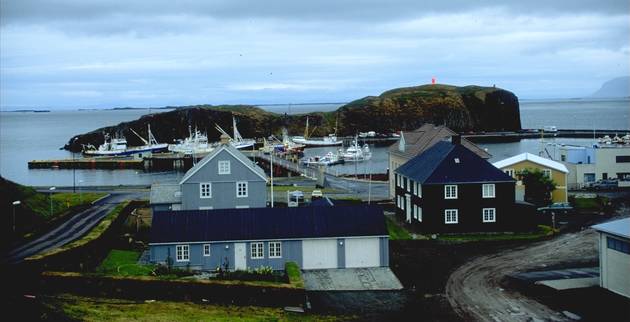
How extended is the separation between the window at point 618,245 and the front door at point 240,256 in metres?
16.0

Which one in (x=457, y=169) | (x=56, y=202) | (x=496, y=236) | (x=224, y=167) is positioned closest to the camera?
(x=496, y=236)

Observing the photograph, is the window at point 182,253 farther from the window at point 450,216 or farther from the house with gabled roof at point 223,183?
the window at point 450,216

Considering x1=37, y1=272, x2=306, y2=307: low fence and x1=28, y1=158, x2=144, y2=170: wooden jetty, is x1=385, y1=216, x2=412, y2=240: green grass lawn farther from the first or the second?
x1=28, y1=158, x2=144, y2=170: wooden jetty

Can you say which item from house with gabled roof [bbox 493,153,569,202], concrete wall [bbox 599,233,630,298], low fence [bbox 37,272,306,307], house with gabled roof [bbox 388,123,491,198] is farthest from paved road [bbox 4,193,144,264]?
house with gabled roof [bbox 493,153,569,202]

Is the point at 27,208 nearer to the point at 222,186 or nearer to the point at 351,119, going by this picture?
the point at 222,186

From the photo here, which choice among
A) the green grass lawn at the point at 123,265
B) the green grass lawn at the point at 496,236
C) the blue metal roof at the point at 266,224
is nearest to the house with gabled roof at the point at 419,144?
the green grass lawn at the point at 496,236

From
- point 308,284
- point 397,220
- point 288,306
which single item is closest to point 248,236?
point 308,284

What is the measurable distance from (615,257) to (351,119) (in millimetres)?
162468

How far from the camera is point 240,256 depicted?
32.8 m

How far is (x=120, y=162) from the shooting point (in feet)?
386

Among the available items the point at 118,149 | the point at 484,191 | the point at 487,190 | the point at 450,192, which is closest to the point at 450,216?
the point at 450,192

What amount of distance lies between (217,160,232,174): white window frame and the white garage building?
21339 millimetres

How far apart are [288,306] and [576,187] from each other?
39.2m

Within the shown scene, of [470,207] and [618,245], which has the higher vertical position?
[470,207]
